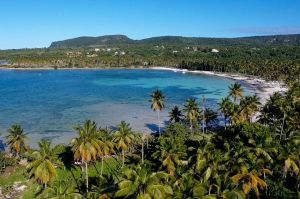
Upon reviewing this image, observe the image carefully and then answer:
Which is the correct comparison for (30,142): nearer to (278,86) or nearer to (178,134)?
(178,134)

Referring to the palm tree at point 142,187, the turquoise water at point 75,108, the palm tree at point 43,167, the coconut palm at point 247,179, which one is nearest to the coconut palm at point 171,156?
the coconut palm at point 247,179

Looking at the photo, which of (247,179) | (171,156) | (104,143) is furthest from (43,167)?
(247,179)

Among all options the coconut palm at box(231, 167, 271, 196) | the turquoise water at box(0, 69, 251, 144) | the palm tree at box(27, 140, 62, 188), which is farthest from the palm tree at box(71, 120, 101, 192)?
the turquoise water at box(0, 69, 251, 144)

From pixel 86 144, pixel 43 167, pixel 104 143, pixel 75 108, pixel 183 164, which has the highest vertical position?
pixel 86 144

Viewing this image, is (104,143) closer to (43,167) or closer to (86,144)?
(86,144)

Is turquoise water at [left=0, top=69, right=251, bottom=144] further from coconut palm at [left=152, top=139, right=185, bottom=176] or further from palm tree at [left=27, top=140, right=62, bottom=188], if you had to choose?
coconut palm at [left=152, top=139, right=185, bottom=176]

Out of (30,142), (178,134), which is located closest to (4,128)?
(30,142)

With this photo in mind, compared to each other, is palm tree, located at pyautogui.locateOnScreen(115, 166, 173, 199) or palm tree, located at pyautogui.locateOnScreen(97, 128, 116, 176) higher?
palm tree, located at pyautogui.locateOnScreen(115, 166, 173, 199)

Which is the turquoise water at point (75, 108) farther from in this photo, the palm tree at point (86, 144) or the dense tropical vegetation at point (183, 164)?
the palm tree at point (86, 144)

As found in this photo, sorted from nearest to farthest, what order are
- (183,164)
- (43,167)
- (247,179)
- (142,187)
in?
(142,187), (247,179), (43,167), (183,164)
